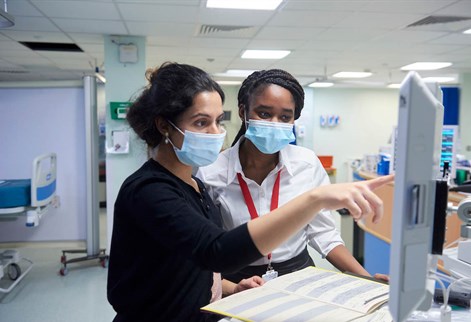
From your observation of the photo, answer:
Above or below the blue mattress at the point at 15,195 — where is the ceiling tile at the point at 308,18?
above

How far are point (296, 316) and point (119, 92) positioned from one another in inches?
171

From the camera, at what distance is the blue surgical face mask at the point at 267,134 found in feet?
5.14

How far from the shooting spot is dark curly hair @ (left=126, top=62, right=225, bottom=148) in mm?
1087

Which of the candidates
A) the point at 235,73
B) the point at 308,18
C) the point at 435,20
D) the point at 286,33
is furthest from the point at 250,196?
the point at 235,73

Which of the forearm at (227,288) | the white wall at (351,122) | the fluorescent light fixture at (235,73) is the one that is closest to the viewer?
the forearm at (227,288)

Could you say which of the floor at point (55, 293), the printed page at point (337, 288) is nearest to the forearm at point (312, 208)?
the printed page at point (337, 288)

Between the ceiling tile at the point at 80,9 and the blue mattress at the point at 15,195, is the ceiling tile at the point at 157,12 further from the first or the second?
the blue mattress at the point at 15,195

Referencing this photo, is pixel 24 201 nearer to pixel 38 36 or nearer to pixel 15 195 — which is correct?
pixel 15 195

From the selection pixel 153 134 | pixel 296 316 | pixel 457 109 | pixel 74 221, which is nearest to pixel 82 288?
pixel 74 221

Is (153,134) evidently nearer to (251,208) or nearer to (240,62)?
(251,208)

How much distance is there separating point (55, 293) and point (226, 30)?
132 inches

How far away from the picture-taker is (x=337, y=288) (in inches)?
40.5

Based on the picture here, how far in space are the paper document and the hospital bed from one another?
3.17m

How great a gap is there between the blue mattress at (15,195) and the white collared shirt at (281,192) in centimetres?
266
